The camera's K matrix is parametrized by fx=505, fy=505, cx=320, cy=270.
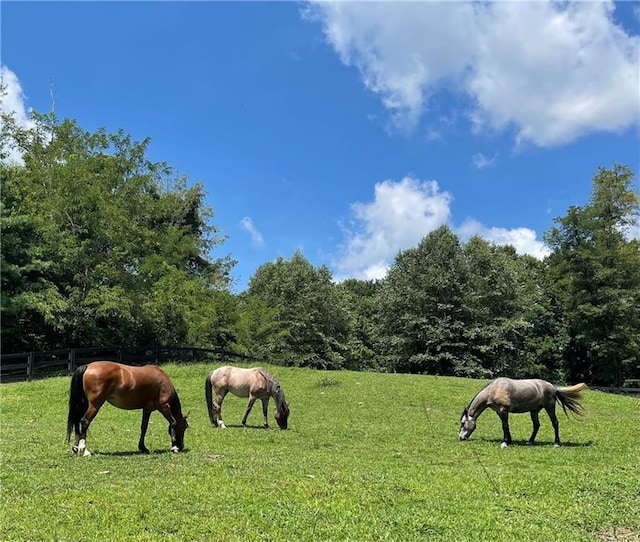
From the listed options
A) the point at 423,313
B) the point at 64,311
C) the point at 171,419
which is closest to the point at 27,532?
the point at 171,419

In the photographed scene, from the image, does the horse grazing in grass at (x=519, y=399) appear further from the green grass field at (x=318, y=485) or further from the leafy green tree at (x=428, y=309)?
the leafy green tree at (x=428, y=309)

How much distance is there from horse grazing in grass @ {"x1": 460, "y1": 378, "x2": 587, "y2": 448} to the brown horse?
6.44m

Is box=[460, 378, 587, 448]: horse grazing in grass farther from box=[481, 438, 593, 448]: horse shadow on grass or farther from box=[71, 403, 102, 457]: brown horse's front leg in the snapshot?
box=[71, 403, 102, 457]: brown horse's front leg

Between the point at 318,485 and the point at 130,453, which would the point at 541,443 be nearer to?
the point at 318,485

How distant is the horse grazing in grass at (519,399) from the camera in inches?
435

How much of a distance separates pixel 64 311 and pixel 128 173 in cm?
1196

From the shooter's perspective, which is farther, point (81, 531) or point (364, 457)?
point (364, 457)

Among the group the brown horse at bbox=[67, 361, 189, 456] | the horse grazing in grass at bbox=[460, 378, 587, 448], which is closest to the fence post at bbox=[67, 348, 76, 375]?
the brown horse at bbox=[67, 361, 189, 456]

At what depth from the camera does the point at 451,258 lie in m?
40.1

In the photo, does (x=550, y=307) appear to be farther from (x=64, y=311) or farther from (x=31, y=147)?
(x=31, y=147)

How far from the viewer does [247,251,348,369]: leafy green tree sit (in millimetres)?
42688

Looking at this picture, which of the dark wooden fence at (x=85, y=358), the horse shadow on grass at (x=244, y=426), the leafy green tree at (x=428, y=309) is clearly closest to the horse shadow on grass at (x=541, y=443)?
the horse shadow on grass at (x=244, y=426)

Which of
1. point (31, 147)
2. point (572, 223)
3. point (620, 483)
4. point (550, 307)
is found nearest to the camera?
point (620, 483)

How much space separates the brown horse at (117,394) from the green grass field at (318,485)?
1.42ft
